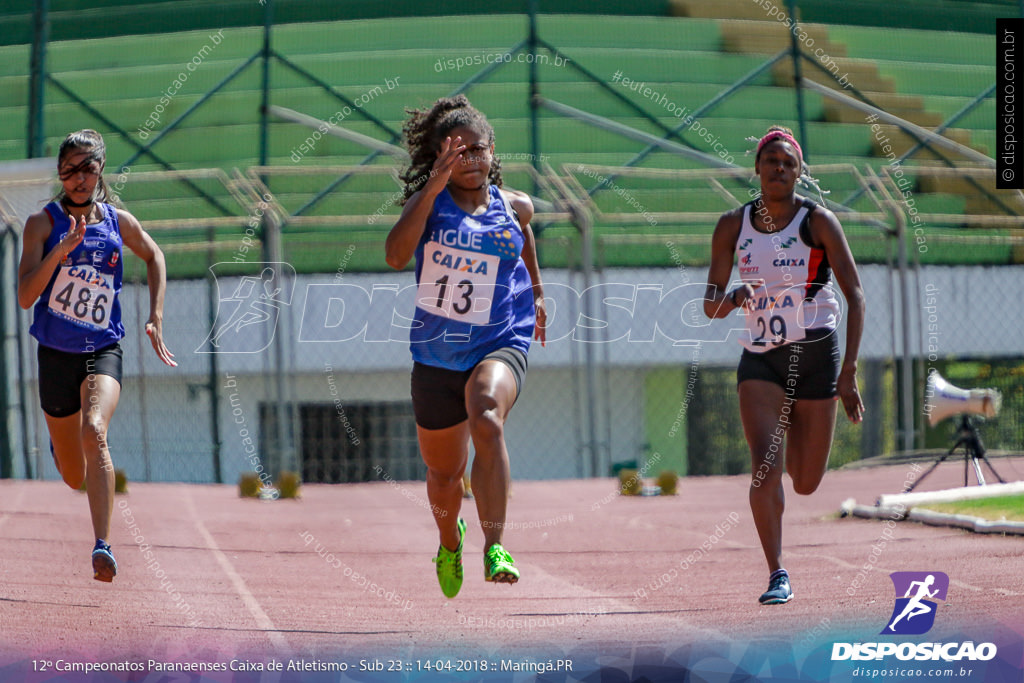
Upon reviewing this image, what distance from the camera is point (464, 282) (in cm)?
474

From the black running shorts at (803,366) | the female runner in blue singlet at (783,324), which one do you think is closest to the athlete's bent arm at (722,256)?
the female runner in blue singlet at (783,324)

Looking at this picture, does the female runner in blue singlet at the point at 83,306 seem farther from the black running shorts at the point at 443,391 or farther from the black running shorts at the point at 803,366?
the black running shorts at the point at 803,366

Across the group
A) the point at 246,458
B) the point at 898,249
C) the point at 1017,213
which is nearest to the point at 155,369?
the point at 246,458

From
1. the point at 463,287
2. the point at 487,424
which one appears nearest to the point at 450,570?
the point at 487,424

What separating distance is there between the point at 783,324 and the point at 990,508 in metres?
3.63

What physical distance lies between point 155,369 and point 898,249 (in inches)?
278

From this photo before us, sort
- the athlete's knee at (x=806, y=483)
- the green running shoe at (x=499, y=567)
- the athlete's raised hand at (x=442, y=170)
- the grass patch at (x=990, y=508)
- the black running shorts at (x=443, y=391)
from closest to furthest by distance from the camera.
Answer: the green running shoe at (x=499, y=567)
the athlete's raised hand at (x=442, y=170)
the black running shorts at (x=443, y=391)
the athlete's knee at (x=806, y=483)
the grass patch at (x=990, y=508)

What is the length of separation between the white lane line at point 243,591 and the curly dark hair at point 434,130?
2045 millimetres

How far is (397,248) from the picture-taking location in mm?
4598

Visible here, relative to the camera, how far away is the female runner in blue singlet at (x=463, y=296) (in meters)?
4.56

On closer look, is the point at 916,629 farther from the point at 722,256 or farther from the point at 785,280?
the point at 722,256

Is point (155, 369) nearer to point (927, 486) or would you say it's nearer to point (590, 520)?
point (590, 520)

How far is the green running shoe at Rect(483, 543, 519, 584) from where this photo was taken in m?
4.34

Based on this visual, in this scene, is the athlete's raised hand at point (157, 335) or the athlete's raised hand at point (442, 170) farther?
the athlete's raised hand at point (157, 335)
